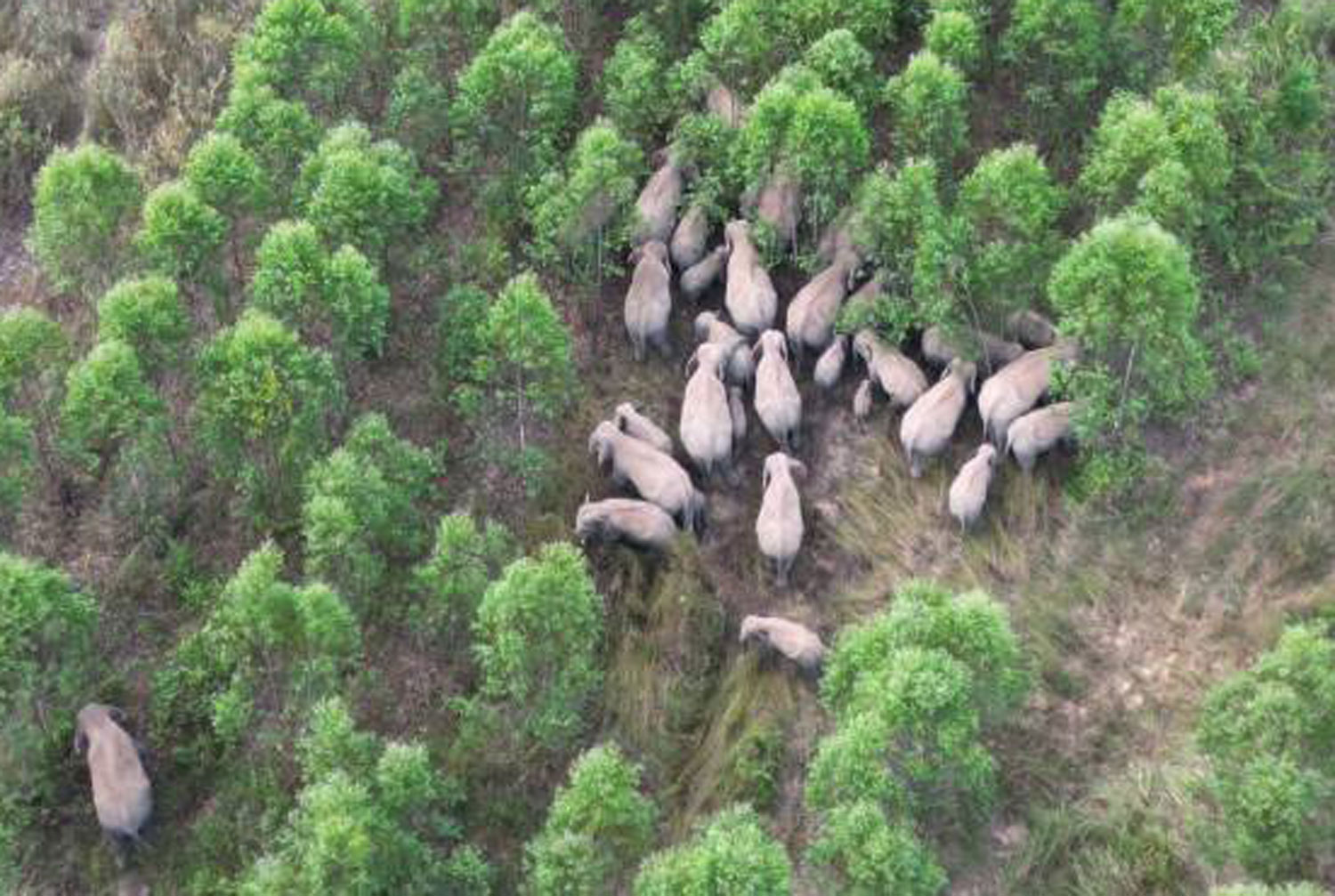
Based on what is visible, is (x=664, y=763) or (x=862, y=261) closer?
(x=664, y=763)

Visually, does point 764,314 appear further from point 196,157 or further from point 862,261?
point 196,157

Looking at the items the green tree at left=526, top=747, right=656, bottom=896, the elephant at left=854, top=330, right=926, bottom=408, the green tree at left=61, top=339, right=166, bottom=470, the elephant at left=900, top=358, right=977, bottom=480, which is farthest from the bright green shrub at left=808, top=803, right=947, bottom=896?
the green tree at left=61, top=339, right=166, bottom=470

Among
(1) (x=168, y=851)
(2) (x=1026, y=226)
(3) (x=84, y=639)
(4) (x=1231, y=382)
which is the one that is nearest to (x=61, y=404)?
(3) (x=84, y=639)

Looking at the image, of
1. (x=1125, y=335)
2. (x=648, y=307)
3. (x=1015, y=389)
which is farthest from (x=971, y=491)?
(x=648, y=307)

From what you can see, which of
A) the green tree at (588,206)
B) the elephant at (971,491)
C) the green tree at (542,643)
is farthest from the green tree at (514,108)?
the elephant at (971,491)

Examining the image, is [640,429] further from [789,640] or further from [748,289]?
[789,640]
